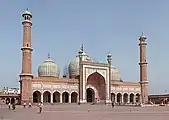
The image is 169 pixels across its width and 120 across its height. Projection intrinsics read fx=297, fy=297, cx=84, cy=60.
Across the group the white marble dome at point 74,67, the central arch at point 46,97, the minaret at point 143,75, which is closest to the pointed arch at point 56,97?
the central arch at point 46,97

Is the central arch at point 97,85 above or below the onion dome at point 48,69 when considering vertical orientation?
below

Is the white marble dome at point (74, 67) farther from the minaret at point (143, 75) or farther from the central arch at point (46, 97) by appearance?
the minaret at point (143, 75)

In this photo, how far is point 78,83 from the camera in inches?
1753

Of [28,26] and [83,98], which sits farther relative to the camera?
[83,98]

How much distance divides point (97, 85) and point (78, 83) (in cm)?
501

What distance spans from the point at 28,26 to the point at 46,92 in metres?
9.67

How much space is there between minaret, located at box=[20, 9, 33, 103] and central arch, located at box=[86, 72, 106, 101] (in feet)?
38.2

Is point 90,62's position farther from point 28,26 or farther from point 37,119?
point 37,119

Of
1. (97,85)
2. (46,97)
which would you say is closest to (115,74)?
(97,85)

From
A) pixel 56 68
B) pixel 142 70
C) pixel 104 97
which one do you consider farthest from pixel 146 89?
pixel 56 68

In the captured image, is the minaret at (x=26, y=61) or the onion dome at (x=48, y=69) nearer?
the minaret at (x=26, y=61)

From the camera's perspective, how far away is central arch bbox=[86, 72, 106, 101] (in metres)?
47.5

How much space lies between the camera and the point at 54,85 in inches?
1651

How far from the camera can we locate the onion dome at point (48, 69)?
4684 centimetres
